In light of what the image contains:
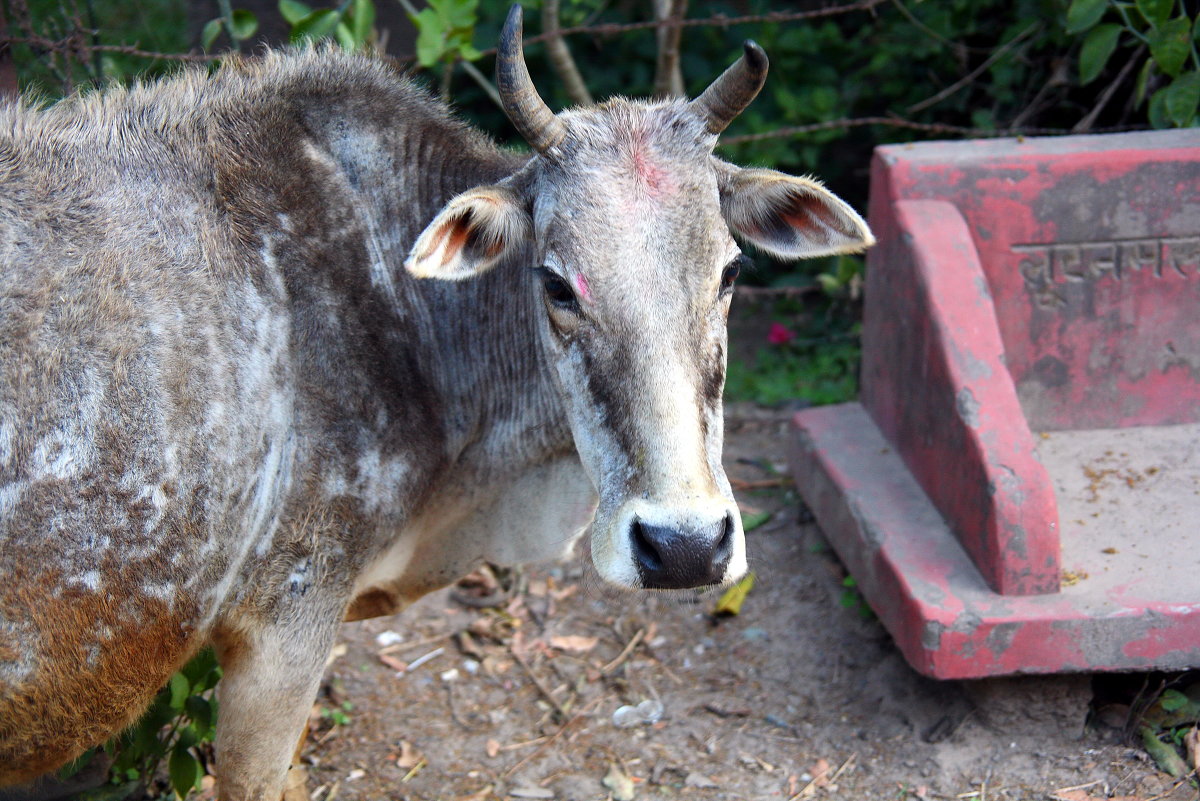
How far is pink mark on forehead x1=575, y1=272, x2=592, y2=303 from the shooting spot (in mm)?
2932

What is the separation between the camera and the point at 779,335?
20.9 feet

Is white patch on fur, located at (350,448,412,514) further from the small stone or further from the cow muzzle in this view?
the small stone

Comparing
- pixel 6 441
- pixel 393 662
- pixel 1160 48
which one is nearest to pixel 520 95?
pixel 6 441

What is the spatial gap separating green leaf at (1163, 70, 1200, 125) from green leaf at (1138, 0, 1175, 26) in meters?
0.25

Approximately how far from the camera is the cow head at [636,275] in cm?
277

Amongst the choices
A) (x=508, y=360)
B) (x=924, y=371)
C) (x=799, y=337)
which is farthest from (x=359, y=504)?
(x=799, y=337)

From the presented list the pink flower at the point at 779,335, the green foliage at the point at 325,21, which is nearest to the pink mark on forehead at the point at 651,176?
the green foliage at the point at 325,21

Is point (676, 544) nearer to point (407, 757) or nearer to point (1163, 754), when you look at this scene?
point (407, 757)

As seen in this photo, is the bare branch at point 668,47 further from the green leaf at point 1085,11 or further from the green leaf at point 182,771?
the green leaf at point 182,771

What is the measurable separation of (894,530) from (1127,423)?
1.11 metres

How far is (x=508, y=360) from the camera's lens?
3.48 meters

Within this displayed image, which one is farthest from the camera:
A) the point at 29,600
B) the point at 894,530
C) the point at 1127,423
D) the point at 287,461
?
the point at 1127,423

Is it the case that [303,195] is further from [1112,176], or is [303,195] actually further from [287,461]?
[1112,176]

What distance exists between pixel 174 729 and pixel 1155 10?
14.8 ft
